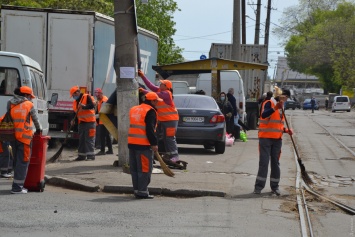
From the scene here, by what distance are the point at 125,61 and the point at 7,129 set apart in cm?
342

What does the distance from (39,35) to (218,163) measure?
17.9 feet

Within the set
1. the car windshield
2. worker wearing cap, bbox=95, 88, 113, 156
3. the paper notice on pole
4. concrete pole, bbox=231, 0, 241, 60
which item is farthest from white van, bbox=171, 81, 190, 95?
the paper notice on pole

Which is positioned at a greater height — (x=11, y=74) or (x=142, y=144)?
(x=11, y=74)

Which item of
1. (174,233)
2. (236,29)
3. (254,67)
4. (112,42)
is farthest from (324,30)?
(174,233)

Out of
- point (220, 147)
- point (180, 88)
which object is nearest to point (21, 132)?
point (220, 147)

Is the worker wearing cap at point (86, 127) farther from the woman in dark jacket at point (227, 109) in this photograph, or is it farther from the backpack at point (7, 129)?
the woman in dark jacket at point (227, 109)

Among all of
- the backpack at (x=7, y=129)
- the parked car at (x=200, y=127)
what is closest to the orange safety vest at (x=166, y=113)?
the parked car at (x=200, y=127)

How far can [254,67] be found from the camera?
26094mm

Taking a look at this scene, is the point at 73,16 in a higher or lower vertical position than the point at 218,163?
higher

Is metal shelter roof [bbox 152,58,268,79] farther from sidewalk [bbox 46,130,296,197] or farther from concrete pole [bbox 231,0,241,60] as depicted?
sidewalk [bbox 46,130,296,197]

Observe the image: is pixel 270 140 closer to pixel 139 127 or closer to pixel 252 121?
pixel 139 127

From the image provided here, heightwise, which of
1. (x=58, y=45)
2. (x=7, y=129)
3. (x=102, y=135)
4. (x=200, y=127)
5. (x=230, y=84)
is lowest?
(x=102, y=135)

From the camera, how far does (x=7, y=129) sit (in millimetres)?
12016

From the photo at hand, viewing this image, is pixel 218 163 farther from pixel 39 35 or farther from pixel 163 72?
pixel 163 72
